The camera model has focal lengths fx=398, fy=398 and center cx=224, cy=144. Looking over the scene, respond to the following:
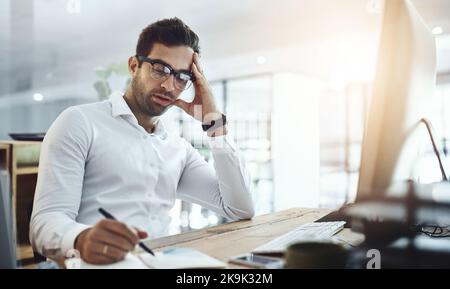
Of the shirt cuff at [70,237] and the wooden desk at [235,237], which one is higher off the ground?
the shirt cuff at [70,237]

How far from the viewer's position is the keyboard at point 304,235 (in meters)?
0.67

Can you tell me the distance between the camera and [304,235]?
0.77 meters

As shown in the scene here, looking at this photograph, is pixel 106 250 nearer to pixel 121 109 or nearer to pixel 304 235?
pixel 304 235

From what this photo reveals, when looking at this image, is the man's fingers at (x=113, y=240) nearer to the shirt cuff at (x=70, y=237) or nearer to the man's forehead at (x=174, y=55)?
the shirt cuff at (x=70, y=237)

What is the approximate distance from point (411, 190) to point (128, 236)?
0.56 meters

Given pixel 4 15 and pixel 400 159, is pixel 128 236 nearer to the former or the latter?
pixel 400 159

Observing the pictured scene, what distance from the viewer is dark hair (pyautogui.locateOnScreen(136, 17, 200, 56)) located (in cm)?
104

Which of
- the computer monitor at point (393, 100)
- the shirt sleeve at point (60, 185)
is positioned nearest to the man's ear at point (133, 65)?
the shirt sleeve at point (60, 185)

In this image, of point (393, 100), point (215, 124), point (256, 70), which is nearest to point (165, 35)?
point (215, 124)

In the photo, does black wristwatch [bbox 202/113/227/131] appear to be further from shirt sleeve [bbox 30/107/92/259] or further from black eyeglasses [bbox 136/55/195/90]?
shirt sleeve [bbox 30/107/92/259]

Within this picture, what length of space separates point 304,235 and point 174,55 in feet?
1.87

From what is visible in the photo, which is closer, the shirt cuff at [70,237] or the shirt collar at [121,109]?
the shirt cuff at [70,237]

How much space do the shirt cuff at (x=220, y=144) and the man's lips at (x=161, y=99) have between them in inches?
6.0

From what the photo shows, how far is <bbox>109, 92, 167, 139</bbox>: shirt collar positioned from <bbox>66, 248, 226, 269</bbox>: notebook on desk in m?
0.50
